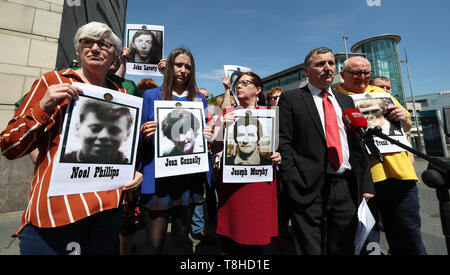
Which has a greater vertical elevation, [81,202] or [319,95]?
[319,95]

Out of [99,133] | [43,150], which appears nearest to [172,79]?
[99,133]

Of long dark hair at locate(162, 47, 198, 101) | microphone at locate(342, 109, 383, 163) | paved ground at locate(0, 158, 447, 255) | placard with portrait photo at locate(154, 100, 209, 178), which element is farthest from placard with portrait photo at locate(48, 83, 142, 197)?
paved ground at locate(0, 158, 447, 255)

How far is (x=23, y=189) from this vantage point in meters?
4.16

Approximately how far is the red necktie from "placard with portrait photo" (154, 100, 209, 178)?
1.03 metres

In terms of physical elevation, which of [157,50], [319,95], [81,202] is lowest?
[81,202]

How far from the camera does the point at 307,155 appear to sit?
5.68 ft

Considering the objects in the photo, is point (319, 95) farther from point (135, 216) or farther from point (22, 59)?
point (22, 59)

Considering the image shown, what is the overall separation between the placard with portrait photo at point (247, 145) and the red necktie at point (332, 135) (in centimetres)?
48

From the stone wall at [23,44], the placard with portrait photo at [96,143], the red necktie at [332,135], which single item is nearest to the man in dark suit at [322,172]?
the red necktie at [332,135]

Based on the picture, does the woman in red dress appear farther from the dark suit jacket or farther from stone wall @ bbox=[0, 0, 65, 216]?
stone wall @ bbox=[0, 0, 65, 216]

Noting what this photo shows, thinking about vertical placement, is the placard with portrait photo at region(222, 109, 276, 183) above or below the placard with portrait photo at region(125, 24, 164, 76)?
below

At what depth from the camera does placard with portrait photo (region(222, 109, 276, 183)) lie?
5.75ft
